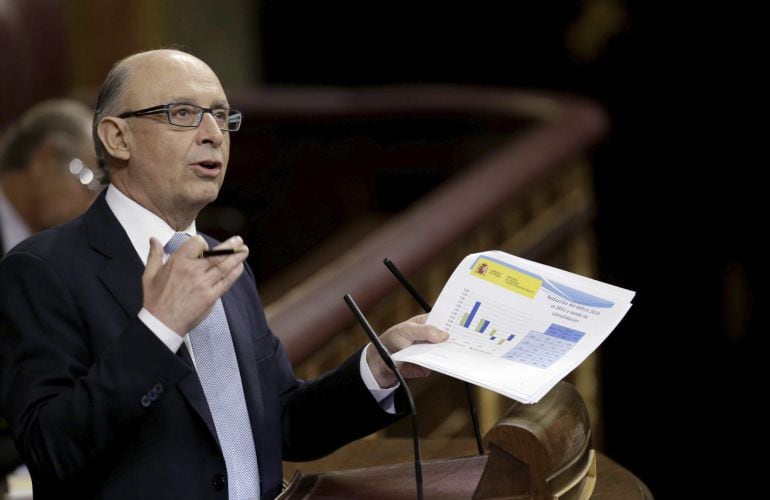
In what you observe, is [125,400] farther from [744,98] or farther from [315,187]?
[744,98]

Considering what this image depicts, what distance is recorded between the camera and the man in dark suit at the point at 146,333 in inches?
59.1

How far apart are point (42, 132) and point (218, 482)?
2111 millimetres

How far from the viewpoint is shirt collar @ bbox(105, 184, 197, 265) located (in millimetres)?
1689

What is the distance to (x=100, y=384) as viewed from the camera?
1.49 m

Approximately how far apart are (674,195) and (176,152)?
430 cm

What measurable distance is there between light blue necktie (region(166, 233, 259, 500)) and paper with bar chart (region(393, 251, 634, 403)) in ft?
0.74

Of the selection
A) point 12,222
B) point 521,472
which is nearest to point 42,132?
point 12,222

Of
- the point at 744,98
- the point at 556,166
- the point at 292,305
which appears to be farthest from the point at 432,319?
the point at 744,98

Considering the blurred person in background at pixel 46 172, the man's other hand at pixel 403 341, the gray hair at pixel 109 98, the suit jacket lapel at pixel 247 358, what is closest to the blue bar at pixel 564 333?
the man's other hand at pixel 403 341

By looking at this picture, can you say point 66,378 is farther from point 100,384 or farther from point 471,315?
point 471,315

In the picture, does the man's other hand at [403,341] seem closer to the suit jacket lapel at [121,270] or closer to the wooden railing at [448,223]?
the suit jacket lapel at [121,270]

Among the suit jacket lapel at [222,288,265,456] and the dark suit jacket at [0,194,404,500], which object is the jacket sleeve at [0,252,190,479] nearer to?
the dark suit jacket at [0,194,404,500]

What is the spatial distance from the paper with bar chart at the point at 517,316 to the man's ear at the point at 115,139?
0.45 metres

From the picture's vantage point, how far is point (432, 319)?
175 cm
